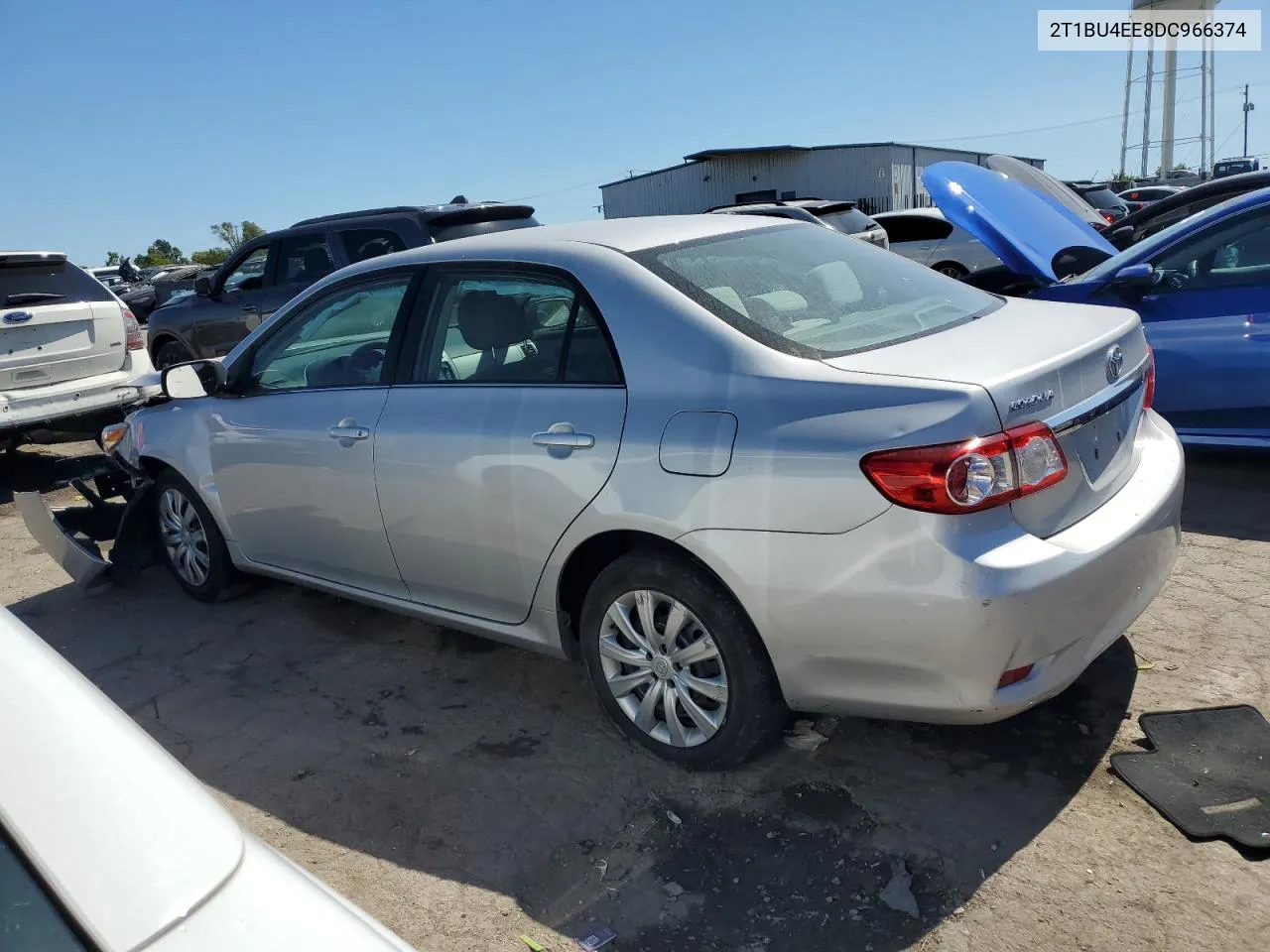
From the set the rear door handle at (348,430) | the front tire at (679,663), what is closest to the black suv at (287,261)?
the rear door handle at (348,430)

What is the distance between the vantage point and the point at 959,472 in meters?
2.38

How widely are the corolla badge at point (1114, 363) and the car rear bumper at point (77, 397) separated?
6.30 meters

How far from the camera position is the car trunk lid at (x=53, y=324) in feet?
23.4

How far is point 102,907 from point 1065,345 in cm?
264

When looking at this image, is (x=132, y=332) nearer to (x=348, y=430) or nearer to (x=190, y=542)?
(x=190, y=542)

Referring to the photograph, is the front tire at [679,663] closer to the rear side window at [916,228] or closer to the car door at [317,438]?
the car door at [317,438]

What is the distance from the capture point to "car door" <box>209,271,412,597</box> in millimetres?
3752

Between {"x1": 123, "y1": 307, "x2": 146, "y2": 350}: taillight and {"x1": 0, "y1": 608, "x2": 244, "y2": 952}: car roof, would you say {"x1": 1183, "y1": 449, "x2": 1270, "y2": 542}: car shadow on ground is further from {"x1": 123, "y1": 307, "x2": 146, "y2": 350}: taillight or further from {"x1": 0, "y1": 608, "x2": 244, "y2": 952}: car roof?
{"x1": 123, "y1": 307, "x2": 146, "y2": 350}: taillight

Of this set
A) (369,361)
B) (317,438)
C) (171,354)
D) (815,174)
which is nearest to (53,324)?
(171,354)

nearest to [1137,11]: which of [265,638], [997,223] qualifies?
[997,223]

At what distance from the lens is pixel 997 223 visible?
228 inches

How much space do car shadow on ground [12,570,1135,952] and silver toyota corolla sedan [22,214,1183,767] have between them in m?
0.26

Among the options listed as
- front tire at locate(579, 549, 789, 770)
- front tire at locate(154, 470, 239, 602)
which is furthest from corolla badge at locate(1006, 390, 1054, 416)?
front tire at locate(154, 470, 239, 602)

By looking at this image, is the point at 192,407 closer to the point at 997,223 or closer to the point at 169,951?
the point at 169,951
